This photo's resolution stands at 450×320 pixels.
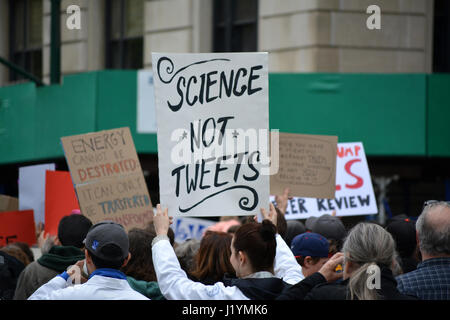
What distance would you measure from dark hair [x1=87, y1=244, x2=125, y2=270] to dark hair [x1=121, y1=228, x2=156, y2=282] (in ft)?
3.13

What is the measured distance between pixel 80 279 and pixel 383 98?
892 centimetres

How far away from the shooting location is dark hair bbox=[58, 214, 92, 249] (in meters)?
5.32

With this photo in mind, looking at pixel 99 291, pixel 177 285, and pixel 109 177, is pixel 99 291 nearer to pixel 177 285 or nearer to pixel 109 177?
pixel 177 285

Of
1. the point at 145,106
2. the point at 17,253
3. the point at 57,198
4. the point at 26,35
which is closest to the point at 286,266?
the point at 17,253

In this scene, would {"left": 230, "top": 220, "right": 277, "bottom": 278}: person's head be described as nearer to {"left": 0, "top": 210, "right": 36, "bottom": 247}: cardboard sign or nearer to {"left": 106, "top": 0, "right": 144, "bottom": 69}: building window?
{"left": 0, "top": 210, "right": 36, "bottom": 247}: cardboard sign

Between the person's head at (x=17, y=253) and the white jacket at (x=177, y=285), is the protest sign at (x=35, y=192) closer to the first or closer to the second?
the person's head at (x=17, y=253)

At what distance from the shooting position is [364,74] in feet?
41.3

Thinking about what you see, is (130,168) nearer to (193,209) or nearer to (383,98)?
(193,209)

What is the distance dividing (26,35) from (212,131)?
13130 millimetres

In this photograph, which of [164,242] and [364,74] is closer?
[164,242]

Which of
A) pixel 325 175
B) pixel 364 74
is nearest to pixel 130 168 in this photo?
pixel 325 175

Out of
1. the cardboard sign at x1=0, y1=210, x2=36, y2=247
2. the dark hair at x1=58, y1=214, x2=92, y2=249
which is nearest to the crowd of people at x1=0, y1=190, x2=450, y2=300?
the dark hair at x1=58, y1=214, x2=92, y2=249

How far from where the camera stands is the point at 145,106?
13133 millimetres

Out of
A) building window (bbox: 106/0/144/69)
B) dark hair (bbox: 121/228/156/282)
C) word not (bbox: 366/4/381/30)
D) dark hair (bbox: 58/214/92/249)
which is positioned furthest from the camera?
building window (bbox: 106/0/144/69)
